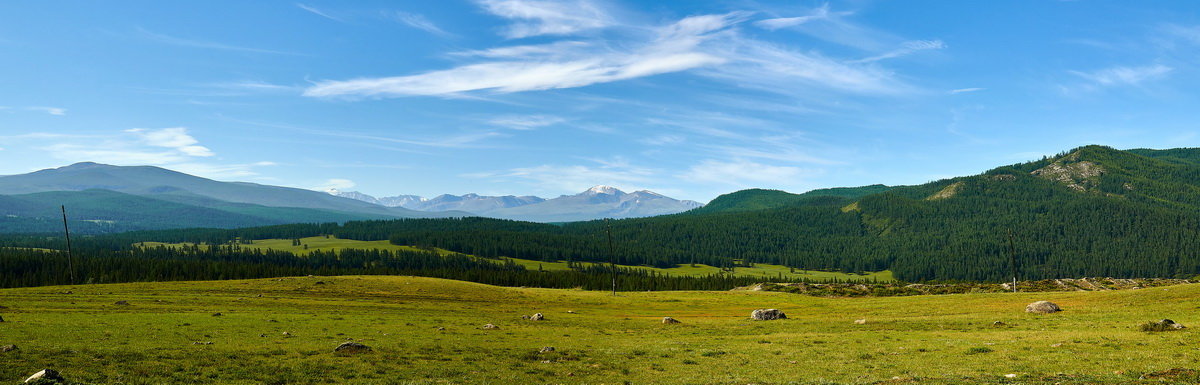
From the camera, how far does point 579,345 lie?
41.5 metres

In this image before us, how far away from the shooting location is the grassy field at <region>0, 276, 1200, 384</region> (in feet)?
84.3

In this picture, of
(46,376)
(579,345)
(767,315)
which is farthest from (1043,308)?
(46,376)

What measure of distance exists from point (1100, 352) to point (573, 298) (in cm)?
8269

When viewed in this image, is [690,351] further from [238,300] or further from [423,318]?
[238,300]

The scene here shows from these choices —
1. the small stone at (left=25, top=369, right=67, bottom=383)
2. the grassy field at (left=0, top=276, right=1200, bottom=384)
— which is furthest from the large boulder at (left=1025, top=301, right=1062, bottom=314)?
the small stone at (left=25, top=369, right=67, bottom=383)

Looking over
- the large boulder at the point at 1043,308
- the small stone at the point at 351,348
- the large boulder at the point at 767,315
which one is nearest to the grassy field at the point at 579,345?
the small stone at the point at 351,348

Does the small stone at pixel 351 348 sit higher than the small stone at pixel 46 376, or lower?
lower

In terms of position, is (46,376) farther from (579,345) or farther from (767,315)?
(767,315)

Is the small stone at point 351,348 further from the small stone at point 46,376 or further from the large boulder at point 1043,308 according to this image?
the large boulder at point 1043,308

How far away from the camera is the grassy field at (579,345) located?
25.7m

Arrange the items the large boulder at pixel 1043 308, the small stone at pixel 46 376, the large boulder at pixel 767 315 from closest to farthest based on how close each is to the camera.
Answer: the small stone at pixel 46 376 < the large boulder at pixel 1043 308 < the large boulder at pixel 767 315

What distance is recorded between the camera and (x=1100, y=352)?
2964 cm

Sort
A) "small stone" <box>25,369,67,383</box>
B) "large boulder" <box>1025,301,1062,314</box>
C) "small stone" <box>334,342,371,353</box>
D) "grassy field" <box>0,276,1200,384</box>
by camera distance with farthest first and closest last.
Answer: "large boulder" <box>1025,301,1062,314</box>, "small stone" <box>334,342,371,353</box>, "grassy field" <box>0,276,1200,384</box>, "small stone" <box>25,369,67,383</box>

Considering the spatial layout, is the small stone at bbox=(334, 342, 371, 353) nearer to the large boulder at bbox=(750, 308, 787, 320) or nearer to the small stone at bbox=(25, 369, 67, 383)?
the small stone at bbox=(25, 369, 67, 383)
